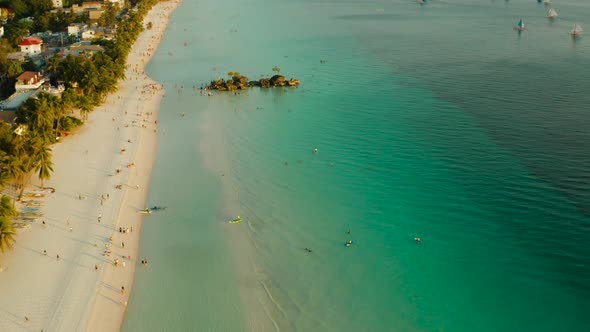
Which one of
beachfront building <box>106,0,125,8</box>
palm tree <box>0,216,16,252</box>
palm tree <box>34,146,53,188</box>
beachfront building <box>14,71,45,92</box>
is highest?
beachfront building <box>106,0,125,8</box>

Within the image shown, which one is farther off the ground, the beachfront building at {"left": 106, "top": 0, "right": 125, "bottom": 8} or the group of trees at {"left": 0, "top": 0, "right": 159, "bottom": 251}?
the beachfront building at {"left": 106, "top": 0, "right": 125, "bottom": 8}

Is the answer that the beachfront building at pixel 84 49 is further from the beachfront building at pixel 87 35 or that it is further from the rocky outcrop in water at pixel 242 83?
the rocky outcrop in water at pixel 242 83

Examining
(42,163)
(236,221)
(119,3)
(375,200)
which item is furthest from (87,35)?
(375,200)

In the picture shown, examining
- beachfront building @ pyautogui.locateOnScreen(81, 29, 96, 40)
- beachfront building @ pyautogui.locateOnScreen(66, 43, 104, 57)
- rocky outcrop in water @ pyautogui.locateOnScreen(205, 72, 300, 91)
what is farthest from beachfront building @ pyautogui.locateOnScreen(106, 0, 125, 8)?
rocky outcrop in water @ pyautogui.locateOnScreen(205, 72, 300, 91)

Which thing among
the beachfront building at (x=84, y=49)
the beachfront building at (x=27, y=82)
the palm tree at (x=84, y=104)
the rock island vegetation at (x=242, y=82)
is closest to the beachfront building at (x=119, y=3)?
the beachfront building at (x=84, y=49)

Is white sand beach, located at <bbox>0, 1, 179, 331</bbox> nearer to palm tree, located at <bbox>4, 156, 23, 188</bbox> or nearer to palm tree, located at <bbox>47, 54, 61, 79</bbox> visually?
palm tree, located at <bbox>4, 156, 23, 188</bbox>

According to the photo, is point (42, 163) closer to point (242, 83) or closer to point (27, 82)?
point (27, 82)
